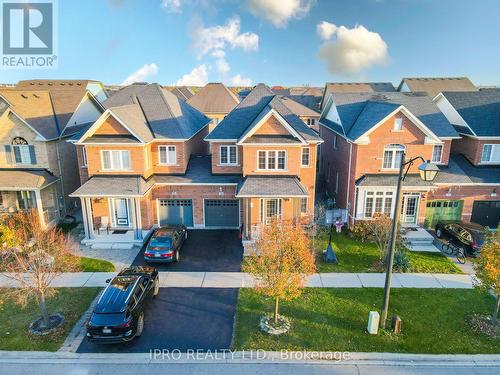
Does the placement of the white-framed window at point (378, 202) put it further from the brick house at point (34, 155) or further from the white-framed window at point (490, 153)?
the brick house at point (34, 155)

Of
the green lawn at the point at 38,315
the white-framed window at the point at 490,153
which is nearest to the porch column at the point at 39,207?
the green lawn at the point at 38,315

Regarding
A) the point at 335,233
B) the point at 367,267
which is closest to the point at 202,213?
the point at 335,233

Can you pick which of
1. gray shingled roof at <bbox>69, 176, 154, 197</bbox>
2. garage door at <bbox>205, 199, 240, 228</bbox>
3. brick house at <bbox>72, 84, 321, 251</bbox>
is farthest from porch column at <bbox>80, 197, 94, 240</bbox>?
garage door at <bbox>205, 199, 240, 228</bbox>

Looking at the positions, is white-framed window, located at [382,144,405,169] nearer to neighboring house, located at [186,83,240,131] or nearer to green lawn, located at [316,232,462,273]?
green lawn, located at [316,232,462,273]

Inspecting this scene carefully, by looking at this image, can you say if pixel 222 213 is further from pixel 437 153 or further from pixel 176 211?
pixel 437 153

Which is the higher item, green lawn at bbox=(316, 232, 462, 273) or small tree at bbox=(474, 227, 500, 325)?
small tree at bbox=(474, 227, 500, 325)

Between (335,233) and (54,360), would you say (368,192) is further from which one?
(54,360)

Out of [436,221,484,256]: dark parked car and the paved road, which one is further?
[436,221,484,256]: dark parked car
